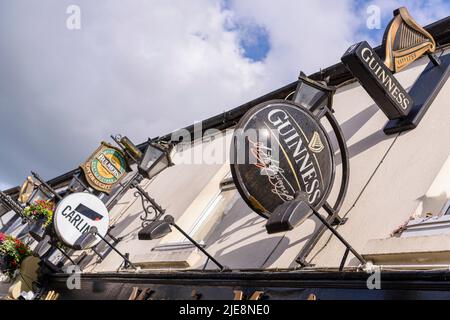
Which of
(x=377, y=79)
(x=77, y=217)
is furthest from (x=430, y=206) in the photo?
(x=77, y=217)

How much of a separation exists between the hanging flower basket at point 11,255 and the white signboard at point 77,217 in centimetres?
282

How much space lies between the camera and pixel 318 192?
482cm

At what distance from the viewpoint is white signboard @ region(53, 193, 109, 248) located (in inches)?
357

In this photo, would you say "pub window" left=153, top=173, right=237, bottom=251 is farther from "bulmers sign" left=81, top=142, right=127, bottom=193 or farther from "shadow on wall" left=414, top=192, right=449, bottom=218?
"shadow on wall" left=414, top=192, right=449, bottom=218

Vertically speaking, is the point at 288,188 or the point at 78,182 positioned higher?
the point at 78,182

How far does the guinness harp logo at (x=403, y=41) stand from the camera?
5684mm

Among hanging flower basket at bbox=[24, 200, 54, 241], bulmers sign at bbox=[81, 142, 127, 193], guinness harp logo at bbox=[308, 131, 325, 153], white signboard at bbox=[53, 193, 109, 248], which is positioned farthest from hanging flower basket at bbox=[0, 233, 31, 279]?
guinness harp logo at bbox=[308, 131, 325, 153]

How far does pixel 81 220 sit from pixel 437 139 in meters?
6.80

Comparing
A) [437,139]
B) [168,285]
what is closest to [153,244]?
[168,285]

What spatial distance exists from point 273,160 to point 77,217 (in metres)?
5.95

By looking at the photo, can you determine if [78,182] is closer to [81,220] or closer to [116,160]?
[116,160]

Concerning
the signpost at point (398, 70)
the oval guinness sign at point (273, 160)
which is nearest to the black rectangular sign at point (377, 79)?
the signpost at point (398, 70)

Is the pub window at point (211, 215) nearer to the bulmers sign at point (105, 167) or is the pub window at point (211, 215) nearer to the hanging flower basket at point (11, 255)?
the bulmers sign at point (105, 167)

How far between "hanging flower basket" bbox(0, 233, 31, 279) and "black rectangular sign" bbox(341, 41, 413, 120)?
362 inches
